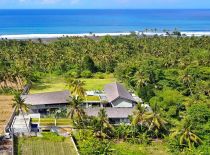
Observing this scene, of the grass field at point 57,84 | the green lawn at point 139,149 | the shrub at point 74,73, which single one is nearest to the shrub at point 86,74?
the shrub at point 74,73

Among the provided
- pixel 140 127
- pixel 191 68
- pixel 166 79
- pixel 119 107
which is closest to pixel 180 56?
pixel 191 68

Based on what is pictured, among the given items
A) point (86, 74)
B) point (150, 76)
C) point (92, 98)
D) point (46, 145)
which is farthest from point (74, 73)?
point (46, 145)

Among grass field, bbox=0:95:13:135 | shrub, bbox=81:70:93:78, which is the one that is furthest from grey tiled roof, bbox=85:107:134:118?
shrub, bbox=81:70:93:78

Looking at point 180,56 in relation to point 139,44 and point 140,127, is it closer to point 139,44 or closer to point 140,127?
point 139,44

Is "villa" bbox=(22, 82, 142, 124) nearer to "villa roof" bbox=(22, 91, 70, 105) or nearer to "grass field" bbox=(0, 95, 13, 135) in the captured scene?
"villa roof" bbox=(22, 91, 70, 105)

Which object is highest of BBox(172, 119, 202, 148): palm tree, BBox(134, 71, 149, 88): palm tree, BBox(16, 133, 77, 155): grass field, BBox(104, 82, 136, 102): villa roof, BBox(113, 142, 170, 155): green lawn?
→ BBox(134, 71, 149, 88): palm tree

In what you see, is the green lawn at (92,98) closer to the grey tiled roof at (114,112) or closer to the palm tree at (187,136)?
the grey tiled roof at (114,112)
